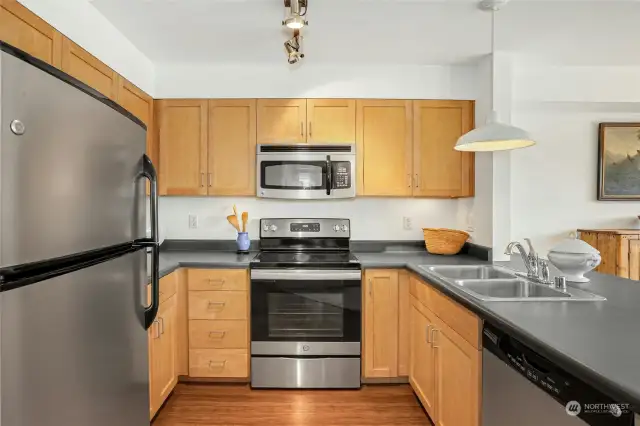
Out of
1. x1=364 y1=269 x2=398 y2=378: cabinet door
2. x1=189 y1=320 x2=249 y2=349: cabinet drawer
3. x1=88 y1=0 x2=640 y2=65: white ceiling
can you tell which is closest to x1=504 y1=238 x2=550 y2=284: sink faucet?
x1=364 y1=269 x2=398 y2=378: cabinet door

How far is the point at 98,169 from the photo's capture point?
3.45 feet

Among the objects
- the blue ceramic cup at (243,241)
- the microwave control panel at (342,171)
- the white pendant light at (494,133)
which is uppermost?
the white pendant light at (494,133)

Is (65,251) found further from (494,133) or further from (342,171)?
(342,171)

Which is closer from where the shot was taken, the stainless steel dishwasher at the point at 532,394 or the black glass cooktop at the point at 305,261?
the stainless steel dishwasher at the point at 532,394

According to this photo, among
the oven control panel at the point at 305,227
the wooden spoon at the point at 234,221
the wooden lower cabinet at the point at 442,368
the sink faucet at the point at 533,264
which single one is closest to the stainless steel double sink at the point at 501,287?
the sink faucet at the point at 533,264

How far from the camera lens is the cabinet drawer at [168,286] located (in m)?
2.42

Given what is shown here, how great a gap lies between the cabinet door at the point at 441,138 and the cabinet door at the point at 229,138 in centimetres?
131

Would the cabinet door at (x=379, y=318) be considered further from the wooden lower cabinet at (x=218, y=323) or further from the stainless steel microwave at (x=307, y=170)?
the wooden lower cabinet at (x=218, y=323)

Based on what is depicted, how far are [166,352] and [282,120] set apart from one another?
187cm

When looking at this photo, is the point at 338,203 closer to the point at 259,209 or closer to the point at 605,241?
the point at 259,209

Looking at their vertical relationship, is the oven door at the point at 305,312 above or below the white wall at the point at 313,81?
below

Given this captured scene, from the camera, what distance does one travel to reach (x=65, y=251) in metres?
0.91

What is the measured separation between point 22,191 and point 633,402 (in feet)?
4.28

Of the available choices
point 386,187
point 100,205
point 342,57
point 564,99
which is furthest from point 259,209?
point 564,99
